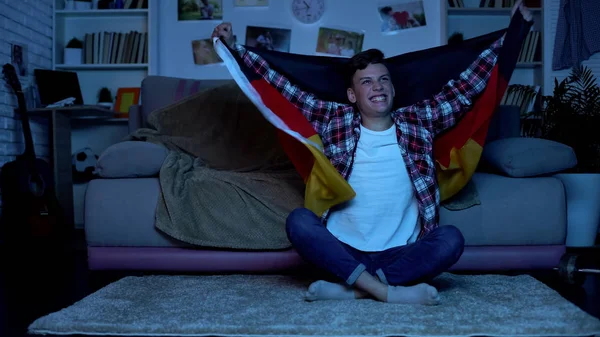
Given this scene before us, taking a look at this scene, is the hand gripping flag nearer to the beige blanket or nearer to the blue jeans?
the blue jeans

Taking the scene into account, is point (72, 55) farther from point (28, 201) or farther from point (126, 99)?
point (28, 201)

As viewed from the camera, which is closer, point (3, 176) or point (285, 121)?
point (285, 121)

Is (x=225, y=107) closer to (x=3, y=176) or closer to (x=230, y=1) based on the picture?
(x=3, y=176)

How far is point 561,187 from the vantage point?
231cm

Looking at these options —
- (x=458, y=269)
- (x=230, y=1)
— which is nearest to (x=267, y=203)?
(x=458, y=269)

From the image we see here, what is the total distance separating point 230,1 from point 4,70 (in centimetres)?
180

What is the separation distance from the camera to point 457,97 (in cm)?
217

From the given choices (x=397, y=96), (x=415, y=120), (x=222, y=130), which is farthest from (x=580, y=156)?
(x=222, y=130)

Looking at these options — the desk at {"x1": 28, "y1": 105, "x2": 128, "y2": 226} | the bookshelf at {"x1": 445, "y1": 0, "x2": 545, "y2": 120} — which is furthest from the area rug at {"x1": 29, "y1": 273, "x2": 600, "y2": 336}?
the bookshelf at {"x1": 445, "y1": 0, "x2": 545, "y2": 120}

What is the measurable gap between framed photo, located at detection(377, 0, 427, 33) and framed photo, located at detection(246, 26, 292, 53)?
30.3 inches

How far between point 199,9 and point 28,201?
211 cm

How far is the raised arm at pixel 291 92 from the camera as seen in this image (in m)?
2.17

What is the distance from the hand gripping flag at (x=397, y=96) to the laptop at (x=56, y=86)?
255cm

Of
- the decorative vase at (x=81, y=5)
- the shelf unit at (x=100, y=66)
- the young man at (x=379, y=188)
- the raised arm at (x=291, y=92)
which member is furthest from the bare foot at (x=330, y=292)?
the decorative vase at (x=81, y=5)
